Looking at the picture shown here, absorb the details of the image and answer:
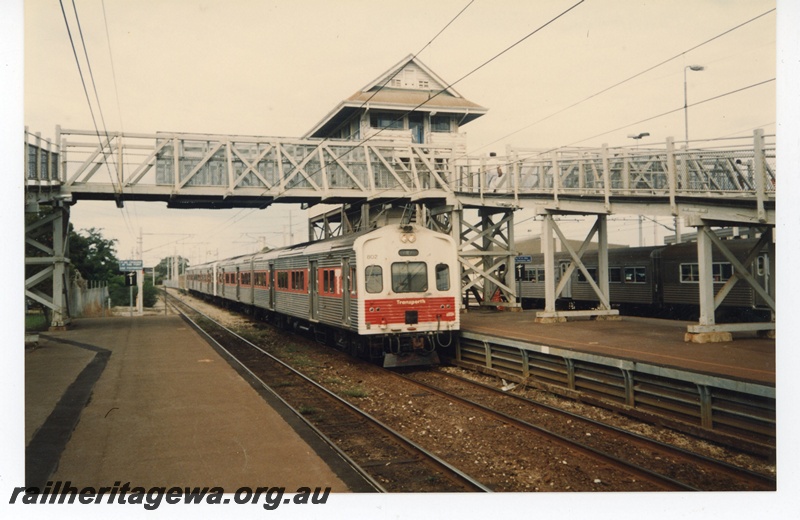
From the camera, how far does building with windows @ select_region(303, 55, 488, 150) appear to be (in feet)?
67.2

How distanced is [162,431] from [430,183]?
15.4m

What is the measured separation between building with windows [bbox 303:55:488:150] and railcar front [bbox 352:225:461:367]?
7385mm

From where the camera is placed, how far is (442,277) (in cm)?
1349

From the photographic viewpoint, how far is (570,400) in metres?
10.4

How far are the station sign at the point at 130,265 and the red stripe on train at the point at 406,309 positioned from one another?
16.5m

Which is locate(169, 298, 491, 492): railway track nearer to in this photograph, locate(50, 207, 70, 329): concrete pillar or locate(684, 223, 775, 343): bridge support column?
locate(684, 223, 775, 343): bridge support column

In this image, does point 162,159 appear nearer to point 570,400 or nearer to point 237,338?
point 237,338

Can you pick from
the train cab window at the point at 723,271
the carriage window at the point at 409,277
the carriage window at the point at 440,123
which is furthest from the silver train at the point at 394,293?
the carriage window at the point at 440,123

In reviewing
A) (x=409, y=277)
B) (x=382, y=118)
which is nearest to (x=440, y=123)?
(x=382, y=118)

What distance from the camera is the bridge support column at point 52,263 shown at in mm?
17578

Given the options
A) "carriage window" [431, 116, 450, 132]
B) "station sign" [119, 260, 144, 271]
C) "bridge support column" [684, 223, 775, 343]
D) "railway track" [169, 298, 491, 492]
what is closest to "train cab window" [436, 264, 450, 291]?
"railway track" [169, 298, 491, 492]

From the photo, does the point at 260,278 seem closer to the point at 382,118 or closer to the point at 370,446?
the point at 382,118

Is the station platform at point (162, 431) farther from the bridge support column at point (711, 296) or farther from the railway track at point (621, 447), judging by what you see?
the bridge support column at point (711, 296)

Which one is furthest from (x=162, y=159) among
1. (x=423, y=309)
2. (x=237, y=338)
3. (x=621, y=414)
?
(x=621, y=414)
